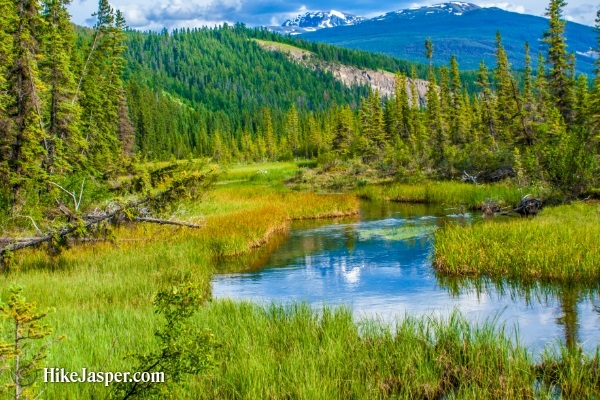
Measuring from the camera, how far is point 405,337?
9844mm

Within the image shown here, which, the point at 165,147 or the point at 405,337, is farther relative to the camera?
the point at 165,147

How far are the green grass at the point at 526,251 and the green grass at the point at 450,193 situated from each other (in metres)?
9.02

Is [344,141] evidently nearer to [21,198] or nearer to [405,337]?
[21,198]

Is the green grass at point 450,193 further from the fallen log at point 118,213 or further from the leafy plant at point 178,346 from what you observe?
the leafy plant at point 178,346

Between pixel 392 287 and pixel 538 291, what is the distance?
417 centimetres

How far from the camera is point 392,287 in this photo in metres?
16.9

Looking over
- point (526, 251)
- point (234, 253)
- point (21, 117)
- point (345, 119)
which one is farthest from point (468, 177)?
point (345, 119)

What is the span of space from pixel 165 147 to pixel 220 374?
120 metres

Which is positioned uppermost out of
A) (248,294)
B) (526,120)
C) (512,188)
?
(526,120)

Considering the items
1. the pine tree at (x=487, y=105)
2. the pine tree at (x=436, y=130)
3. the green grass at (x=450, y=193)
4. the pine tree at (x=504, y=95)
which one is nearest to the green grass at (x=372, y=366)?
the green grass at (x=450, y=193)

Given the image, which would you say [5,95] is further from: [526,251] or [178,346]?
[526,251]

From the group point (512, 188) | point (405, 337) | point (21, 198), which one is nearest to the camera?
point (405, 337)

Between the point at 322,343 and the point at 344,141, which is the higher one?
the point at 344,141

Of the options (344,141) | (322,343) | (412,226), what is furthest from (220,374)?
(344,141)
